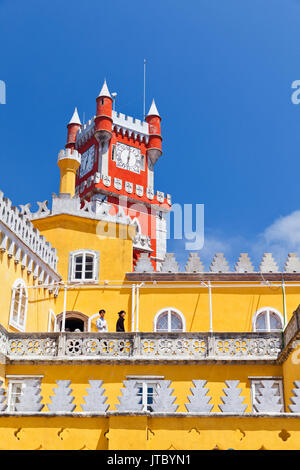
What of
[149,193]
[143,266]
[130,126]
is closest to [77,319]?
[143,266]

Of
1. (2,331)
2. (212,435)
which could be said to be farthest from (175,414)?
(2,331)

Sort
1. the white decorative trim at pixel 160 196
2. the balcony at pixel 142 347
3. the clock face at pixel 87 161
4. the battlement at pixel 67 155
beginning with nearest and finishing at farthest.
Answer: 1. the balcony at pixel 142 347
2. the battlement at pixel 67 155
3. the clock face at pixel 87 161
4. the white decorative trim at pixel 160 196

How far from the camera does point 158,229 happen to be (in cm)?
5091

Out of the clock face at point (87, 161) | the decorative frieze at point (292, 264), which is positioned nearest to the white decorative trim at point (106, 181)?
the clock face at point (87, 161)

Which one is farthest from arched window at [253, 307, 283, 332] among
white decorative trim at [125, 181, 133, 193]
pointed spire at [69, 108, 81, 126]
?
pointed spire at [69, 108, 81, 126]

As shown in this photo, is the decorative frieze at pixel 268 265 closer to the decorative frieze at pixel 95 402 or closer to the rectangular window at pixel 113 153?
the decorative frieze at pixel 95 402

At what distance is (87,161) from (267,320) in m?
31.4

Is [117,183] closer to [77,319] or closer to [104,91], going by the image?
[104,91]

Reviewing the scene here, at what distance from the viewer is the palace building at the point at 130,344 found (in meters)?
10.8

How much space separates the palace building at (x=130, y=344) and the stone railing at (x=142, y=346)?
0.11ft

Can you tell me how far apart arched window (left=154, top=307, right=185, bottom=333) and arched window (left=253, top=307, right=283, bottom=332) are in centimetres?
281

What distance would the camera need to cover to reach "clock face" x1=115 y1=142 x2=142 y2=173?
50.6 meters

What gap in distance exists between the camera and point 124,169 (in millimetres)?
50375
